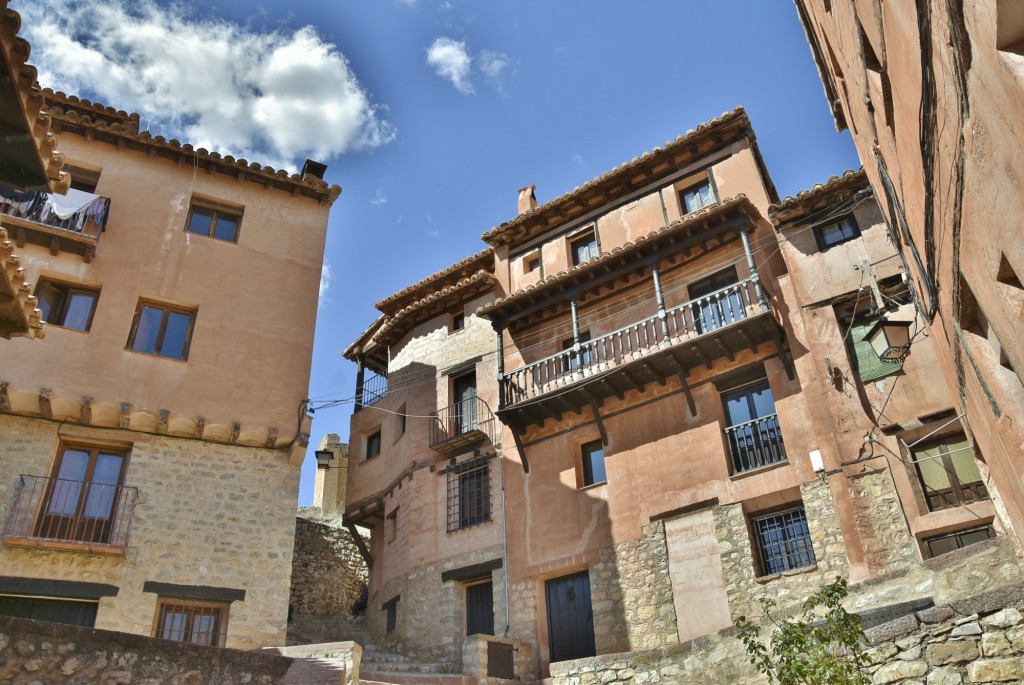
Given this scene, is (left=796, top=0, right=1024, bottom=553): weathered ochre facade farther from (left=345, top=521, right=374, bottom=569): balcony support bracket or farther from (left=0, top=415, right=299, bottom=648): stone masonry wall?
(left=345, top=521, right=374, bottom=569): balcony support bracket

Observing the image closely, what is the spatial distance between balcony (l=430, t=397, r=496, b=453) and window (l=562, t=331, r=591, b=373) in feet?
8.01

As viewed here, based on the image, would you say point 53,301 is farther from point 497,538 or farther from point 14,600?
point 497,538

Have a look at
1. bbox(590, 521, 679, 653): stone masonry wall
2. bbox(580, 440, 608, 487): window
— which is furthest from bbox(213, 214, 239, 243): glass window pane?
bbox(590, 521, 679, 653): stone masonry wall

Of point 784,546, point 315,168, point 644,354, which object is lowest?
point 784,546

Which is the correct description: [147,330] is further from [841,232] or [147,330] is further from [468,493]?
[841,232]

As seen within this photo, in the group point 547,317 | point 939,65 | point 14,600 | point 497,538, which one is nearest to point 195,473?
point 14,600

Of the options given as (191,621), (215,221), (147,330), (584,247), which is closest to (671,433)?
(584,247)

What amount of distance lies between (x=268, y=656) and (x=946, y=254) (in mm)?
9083

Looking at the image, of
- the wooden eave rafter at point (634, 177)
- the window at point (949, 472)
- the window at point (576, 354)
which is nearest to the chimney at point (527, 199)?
the wooden eave rafter at point (634, 177)

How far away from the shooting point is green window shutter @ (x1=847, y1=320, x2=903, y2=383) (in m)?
14.6

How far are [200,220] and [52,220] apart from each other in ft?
9.52

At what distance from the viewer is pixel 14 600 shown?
40.5ft

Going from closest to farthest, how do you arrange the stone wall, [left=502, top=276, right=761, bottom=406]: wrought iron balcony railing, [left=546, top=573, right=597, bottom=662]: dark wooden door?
the stone wall < [left=546, top=573, right=597, bottom=662]: dark wooden door < [left=502, top=276, right=761, bottom=406]: wrought iron balcony railing

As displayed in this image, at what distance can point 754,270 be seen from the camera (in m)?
16.7
